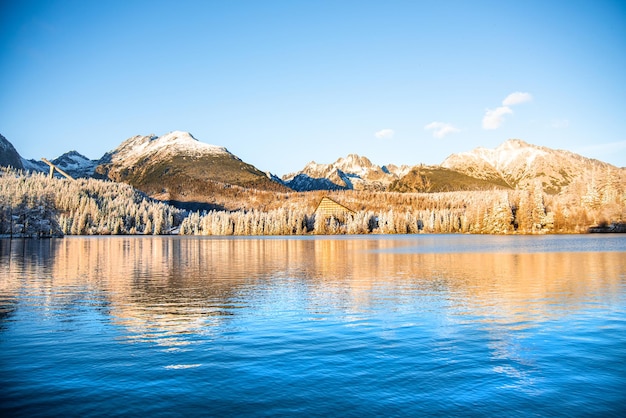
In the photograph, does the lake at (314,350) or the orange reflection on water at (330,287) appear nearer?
the lake at (314,350)

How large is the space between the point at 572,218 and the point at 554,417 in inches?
8137

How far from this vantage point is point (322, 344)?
21.3m

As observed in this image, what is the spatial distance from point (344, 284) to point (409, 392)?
27.8 metres

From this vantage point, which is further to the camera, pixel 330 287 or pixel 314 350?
pixel 330 287

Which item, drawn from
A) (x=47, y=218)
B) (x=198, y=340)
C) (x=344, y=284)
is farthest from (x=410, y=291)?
(x=47, y=218)

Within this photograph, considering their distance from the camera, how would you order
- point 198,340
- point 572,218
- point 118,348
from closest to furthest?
1. point 118,348
2. point 198,340
3. point 572,218

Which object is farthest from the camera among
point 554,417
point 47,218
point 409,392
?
point 47,218

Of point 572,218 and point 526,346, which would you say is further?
point 572,218

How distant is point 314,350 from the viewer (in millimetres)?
20250

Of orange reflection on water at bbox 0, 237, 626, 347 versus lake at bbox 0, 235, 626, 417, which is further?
orange reflection on water at bbox 0, 237, 626, 347

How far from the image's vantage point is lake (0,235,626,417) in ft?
47.8

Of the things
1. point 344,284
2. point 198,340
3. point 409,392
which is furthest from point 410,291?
point 409,392

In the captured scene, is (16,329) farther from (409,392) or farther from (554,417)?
(554,417)

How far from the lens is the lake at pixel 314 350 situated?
1456cm
